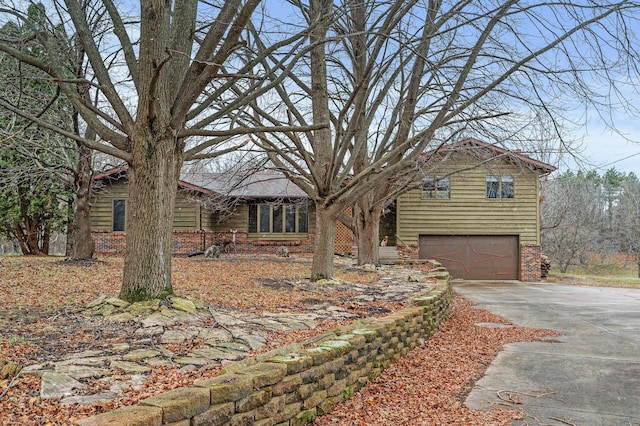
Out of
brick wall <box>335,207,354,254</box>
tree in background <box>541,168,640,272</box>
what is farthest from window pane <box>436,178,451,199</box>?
tree in background <box>541,168,640,272</box>

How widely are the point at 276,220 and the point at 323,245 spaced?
1314 centimetres

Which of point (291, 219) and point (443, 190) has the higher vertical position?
point (443, 190)

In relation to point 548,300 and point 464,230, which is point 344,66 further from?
point 464,230

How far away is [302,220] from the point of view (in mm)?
23531

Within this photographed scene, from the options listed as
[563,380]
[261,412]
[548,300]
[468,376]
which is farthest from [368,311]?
[548,300]

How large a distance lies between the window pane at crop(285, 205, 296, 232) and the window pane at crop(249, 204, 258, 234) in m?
1.39

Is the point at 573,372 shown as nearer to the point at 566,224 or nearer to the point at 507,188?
the point at 507,188

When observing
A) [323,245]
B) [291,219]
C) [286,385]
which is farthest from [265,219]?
[286,385]

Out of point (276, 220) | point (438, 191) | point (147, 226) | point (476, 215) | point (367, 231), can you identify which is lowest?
point (367, 231)

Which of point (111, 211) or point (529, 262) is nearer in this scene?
point (111, 211)

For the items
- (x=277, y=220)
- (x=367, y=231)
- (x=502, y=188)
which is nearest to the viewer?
(x=367, y=231)

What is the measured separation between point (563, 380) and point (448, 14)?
17.6 ft

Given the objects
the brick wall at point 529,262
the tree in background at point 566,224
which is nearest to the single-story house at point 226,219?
the brick wall at point 529,262

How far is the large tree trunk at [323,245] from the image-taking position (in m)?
10.3
